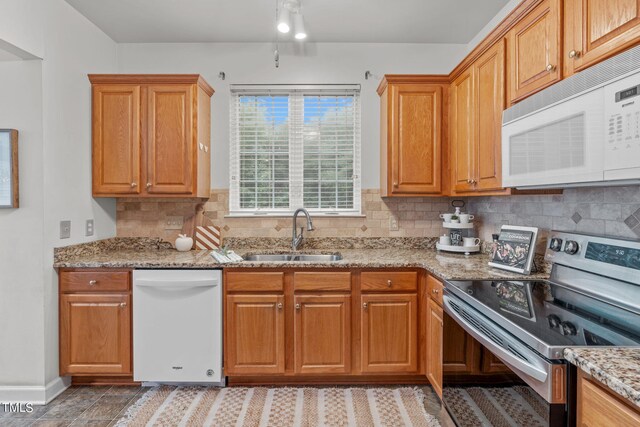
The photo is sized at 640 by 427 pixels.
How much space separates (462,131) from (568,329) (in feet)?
5.42

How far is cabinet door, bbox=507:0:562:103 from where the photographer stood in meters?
1.63

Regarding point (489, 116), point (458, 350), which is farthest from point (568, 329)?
point (489, 116)

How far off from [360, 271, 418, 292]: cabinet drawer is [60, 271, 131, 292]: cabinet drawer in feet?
5.22

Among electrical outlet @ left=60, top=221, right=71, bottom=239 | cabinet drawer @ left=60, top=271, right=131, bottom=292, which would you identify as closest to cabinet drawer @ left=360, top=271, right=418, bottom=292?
cabinet drawer @ left=60, top=271, right=131, bottom=292

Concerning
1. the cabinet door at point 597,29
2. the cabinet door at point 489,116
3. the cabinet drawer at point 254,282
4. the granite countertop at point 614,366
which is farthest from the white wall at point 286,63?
the granite countertop at point 614,366

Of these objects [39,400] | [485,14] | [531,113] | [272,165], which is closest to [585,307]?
[531,113]

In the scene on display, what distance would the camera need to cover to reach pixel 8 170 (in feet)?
7.38

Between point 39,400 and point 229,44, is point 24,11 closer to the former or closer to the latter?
point 229,44

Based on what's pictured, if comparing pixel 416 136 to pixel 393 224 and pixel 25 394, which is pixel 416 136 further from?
pixel 25 394

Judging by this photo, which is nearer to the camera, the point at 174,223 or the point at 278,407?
the point at 278,407

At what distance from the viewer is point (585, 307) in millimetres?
1489

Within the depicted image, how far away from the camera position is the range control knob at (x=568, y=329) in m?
1.21

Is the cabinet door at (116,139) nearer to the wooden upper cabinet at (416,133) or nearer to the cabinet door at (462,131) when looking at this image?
the wooden upper cabinet at (416,133)

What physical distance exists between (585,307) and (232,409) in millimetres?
1960
